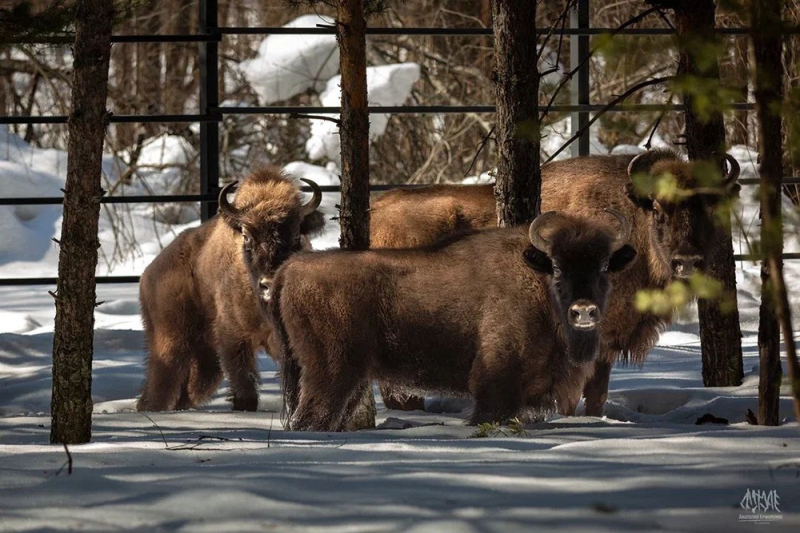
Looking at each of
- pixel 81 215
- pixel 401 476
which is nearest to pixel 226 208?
pixel 81 215

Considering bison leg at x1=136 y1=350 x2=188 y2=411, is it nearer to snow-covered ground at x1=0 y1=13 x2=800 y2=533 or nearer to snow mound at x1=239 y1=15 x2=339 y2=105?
snow-covered ground at x1=0 y1=13 x2=800 y2=533

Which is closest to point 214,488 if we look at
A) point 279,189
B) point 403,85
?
point 279,189

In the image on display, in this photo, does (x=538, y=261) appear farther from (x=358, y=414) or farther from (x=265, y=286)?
(x=265, y=286)

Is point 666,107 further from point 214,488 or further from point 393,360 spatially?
point 214,488

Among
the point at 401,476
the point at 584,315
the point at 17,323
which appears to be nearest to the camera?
the point at 401,476

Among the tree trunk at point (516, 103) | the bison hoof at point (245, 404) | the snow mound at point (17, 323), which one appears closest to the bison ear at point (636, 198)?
the tree trunk at point (516, 103)

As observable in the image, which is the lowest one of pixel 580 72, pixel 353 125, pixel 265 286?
pixel 265 286

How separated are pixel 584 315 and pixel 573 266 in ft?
1.10

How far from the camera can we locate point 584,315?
629cm

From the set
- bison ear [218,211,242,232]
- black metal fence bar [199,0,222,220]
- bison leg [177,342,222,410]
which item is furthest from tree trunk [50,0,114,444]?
black metal fence bar [199,0,222,220]

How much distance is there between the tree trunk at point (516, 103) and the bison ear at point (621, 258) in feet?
2.20

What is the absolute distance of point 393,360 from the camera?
6594mm

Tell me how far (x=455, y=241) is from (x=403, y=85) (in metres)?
10.1

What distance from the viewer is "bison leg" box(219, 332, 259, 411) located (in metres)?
8.11
